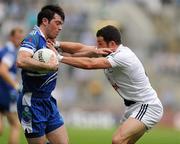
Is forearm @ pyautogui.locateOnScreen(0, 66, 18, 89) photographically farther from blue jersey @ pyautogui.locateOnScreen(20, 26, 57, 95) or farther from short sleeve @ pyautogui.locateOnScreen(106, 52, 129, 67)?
short sleeve @ pyautogui.locateOnScreen(106, 52, 129, 67)

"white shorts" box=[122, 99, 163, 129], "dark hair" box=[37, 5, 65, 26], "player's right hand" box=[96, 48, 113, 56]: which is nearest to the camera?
"dark hair" box=[37, 5, 65, 26]

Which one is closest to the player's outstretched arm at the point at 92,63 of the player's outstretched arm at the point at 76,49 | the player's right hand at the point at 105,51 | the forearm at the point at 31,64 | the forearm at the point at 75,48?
the player's right hand at the point at 105,51

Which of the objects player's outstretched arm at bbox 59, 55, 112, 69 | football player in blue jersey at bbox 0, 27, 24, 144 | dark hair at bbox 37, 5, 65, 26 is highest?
dark hair at bbox 37, 5, 65, 26

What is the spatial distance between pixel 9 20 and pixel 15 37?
50.5ft

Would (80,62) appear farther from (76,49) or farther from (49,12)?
(76,49)

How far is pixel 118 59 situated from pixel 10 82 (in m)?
4.30

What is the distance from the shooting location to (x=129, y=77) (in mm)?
9695

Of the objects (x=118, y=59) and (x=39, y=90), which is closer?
(x=39, y=90)

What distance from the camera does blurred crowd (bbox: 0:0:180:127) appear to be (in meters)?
26.5

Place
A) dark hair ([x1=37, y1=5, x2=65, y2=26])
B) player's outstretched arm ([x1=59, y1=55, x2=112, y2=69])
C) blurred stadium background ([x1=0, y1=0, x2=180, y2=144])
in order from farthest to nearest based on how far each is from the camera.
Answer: blurred stadium background ([x1=0, y1=0, x2=180, y2=144]) → player's outstretched arm ([x1=59, y1=55, x2=112, y2=69]) → dark hair ([x1=37, y1=5, x2=65, y2=26])

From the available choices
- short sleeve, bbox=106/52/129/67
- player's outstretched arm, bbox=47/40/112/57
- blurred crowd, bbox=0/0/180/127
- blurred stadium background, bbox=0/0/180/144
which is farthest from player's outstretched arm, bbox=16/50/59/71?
blurred crowd, bbox=0/0/180/127

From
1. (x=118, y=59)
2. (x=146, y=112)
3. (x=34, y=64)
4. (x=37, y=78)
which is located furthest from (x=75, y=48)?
(x=34, y=64)

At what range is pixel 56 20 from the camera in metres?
9.21

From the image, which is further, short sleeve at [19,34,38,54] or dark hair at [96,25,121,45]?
dark hair at [96,25,121,45]
